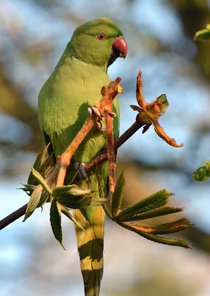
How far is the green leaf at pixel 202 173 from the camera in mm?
1160

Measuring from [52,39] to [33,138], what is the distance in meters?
0.97

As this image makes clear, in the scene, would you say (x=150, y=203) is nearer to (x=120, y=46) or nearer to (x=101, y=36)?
(x=120, y=46)

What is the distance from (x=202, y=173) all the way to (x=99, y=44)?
2.19 m

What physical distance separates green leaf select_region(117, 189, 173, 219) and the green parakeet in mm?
1182

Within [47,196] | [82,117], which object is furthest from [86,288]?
[47,196]

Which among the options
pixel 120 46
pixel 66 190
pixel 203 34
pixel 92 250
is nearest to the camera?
pixel 203 34

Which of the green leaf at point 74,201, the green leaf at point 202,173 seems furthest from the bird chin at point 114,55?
the green leaf at point 202,173

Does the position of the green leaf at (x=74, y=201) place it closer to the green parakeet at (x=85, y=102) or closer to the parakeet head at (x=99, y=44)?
the green parakeet at (x=85, y=102)

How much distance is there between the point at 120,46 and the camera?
10.4 feet

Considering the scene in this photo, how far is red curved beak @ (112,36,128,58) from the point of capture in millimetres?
3137

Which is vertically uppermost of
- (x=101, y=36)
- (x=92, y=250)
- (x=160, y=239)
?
(x=101, y=36)

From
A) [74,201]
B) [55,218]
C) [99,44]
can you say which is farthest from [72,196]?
[99,44]

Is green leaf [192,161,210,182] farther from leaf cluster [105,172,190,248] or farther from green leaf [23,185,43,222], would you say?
green leaf [23,185,43,222]

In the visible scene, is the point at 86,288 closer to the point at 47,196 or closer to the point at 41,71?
the point at 47,196
